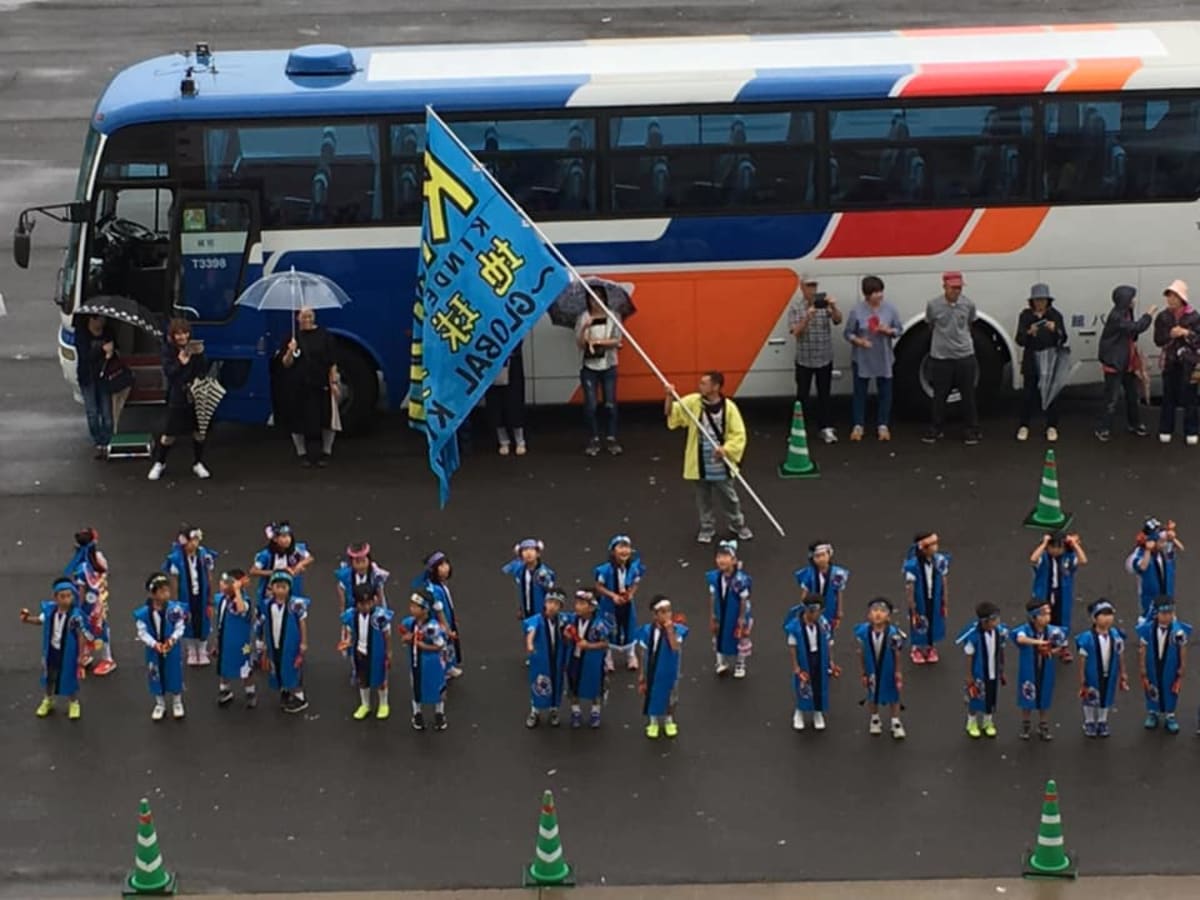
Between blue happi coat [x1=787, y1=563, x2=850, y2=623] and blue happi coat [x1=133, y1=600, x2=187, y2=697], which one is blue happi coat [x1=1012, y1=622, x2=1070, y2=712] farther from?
blue happi coat [x1=133, y1=600, x2=187, y2=697]

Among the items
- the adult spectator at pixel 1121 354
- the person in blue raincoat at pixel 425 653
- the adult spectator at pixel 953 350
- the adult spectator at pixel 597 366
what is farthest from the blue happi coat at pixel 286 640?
the adult spectator at pixel 1121 354

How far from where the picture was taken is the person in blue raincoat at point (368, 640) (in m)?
14.6

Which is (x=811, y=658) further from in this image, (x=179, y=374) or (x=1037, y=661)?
(x=179, y=374)

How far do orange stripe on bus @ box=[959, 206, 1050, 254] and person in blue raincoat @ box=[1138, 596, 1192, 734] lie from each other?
6.03 meters

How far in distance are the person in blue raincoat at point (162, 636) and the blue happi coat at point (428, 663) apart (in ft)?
4.98

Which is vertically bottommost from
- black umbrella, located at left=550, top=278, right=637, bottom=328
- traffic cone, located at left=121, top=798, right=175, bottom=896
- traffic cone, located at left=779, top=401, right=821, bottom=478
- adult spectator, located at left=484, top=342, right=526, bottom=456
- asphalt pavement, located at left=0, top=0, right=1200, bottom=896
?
traffic cone, located at left=121, top=798, right=175, bottom=896

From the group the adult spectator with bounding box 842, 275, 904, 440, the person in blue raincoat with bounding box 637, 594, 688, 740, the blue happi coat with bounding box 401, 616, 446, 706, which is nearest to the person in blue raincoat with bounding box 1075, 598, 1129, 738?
the person in blue raincoat with bounding box 637, 594, 688, 740

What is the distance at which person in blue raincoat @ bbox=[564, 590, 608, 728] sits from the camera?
14391 mm

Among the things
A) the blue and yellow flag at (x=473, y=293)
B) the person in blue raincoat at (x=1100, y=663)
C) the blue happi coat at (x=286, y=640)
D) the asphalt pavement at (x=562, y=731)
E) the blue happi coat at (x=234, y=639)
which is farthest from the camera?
the blue and yellow flag at (x=473, y=293)

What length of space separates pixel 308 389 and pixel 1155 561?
7.68 m

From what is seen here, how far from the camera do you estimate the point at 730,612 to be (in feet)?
49.9

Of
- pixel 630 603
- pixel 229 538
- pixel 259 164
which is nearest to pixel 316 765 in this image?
pixel 630 603

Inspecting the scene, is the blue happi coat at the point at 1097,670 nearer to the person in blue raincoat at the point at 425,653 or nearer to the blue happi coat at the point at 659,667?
the blue happi coat at the point at 659,667

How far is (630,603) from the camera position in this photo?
1534cm
